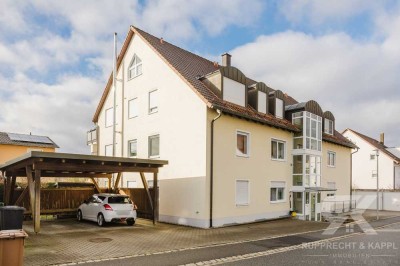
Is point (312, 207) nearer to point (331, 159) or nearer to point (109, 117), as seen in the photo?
point (331, 159)

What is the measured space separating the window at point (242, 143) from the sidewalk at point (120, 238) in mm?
3902

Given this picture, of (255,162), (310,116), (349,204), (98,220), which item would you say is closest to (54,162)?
(98,220)

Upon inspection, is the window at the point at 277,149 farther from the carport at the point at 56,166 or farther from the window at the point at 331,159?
the carport at the point at 56,166

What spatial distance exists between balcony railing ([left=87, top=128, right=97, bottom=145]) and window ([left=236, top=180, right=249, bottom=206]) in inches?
549

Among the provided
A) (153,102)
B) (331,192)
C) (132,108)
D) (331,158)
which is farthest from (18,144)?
(331,192)

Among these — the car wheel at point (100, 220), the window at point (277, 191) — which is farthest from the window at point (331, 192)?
the car wheel at point (100, 220)

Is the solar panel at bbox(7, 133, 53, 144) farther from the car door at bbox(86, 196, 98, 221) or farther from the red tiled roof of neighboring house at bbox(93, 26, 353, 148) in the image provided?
the car door at bbox(86, 196, 98, 221)

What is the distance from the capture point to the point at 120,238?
13.6 meters

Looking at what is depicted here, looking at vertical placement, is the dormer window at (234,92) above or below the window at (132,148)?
above

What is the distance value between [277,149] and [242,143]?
363 cm

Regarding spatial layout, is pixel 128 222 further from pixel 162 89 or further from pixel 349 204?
pixel 349 204

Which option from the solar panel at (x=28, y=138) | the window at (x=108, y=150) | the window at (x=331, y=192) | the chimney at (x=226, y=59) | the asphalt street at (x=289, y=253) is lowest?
the asphalt street at (x=289, y=253)

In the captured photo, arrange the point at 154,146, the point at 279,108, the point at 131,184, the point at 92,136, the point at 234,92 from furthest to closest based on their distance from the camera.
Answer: the point at 92,136
the point at 279,108
the point at 131,184
the point at 154,146
the point at 234,92

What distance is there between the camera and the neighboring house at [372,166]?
136 feet
